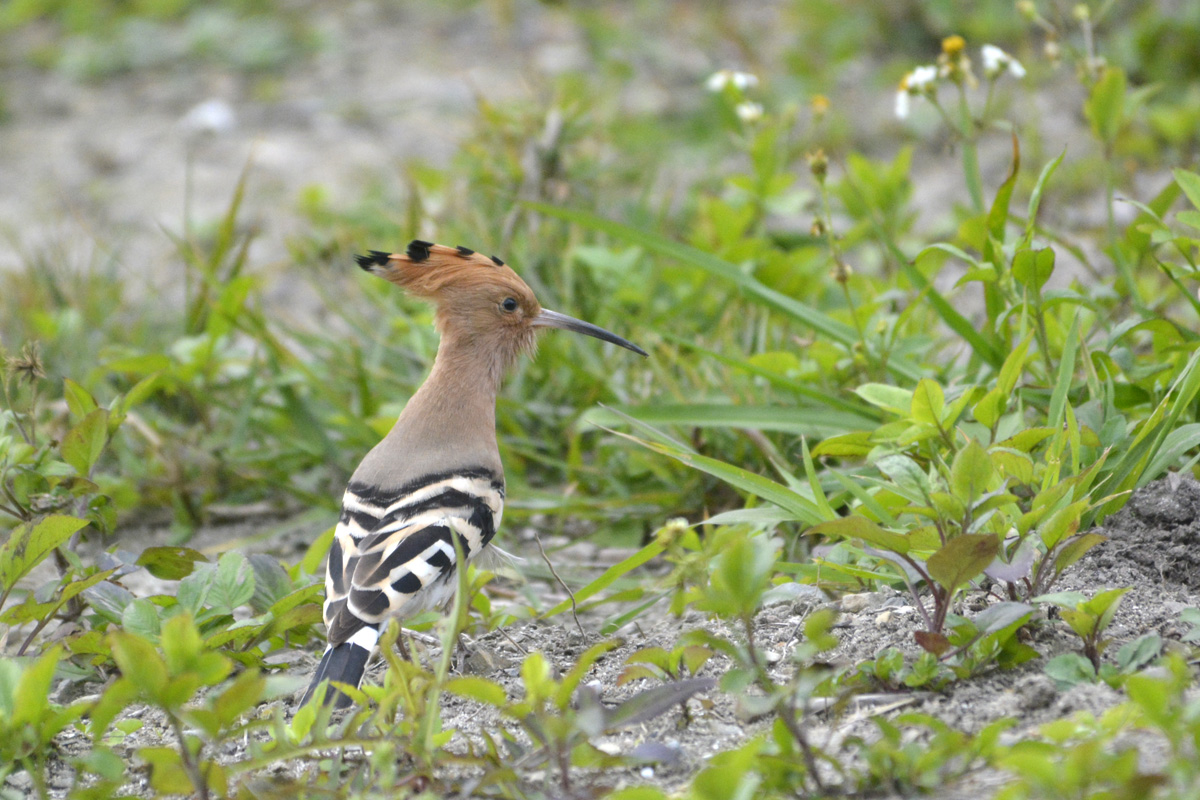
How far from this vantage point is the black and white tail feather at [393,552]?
217 cm

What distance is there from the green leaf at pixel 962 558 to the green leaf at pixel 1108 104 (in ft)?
5.02

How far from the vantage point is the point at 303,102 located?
21.9ft

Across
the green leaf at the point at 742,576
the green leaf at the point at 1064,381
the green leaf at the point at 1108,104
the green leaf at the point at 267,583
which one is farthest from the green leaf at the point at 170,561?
the green leaf at the point at 1108,104

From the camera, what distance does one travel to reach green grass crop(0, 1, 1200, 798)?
1.64m

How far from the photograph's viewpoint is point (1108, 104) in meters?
2.80

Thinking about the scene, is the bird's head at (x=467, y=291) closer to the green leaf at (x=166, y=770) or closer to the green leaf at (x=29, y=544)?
the green leaf at (x=29, y=544)

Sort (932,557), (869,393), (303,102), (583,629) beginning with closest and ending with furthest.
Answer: (932,557) → (869,393) → (583,629) → (303,102)

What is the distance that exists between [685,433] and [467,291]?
0.67m

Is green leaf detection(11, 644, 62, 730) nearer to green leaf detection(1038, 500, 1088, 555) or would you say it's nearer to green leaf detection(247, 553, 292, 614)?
green leaf detection(247, 553, 292, 614)

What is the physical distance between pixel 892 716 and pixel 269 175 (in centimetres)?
485

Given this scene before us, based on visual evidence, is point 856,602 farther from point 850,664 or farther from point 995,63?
point 995,63

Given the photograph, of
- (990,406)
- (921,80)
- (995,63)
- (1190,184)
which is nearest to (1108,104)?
(995,63)

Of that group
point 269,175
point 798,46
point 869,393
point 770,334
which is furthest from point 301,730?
point 798,46

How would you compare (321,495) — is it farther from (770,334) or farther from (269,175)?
(269,175)
